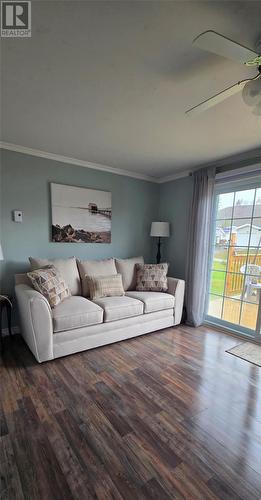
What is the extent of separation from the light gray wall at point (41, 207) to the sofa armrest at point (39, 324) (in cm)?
86

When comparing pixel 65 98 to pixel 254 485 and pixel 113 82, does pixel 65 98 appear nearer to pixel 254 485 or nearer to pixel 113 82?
pixel 113 82

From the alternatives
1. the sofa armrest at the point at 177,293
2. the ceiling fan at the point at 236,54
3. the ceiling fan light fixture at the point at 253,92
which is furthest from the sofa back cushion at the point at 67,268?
the ceiling fan light fixture at the point at 253,92

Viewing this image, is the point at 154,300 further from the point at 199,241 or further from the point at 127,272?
the point at 199,241

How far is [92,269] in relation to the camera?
3.07 meters

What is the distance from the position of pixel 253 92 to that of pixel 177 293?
2470 millimetres

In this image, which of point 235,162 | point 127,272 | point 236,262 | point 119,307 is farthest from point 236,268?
point 119,307

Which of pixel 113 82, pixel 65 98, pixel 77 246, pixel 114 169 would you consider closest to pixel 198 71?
pixel 113 82

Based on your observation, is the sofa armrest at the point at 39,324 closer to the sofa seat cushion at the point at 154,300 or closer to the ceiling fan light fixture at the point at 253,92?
the sofa seat cushion at the point at 154,300

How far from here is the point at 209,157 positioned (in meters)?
3.01

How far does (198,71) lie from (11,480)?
2.55 m

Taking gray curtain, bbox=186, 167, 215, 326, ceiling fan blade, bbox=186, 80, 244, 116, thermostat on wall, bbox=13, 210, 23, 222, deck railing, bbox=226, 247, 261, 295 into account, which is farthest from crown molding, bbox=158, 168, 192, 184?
thermostat on wall, bbox=13, 210, 23, 222

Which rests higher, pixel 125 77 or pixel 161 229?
pixel 125 77

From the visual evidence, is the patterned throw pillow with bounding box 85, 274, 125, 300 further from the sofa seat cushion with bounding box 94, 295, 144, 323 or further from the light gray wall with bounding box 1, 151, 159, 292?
the light gray wall with bounding box 1, 151, 159, 292

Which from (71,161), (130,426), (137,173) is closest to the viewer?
(130,426)
